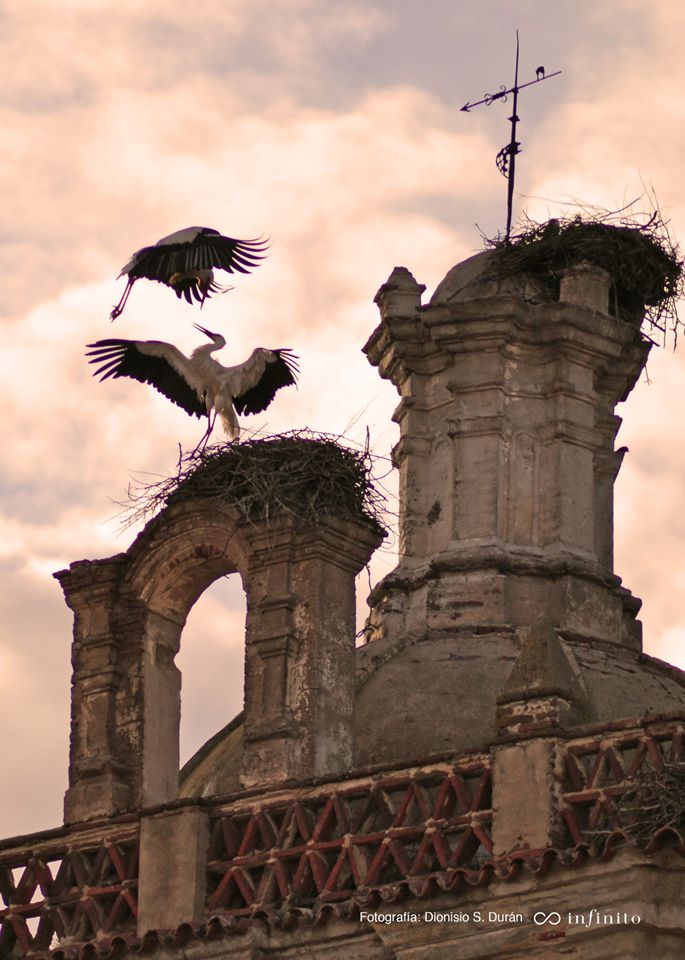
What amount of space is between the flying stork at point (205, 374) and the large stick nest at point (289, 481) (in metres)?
0.69

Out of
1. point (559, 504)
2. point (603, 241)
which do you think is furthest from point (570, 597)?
point (603, 241)

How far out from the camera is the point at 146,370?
2253 cm

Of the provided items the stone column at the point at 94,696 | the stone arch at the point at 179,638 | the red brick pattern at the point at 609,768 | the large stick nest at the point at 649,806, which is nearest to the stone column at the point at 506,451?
the stone arch at the point at 179,638

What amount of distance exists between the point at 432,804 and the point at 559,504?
4160 mm

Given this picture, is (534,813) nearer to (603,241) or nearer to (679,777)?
(679,777)

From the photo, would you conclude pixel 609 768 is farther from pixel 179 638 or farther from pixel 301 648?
pixel 179 638

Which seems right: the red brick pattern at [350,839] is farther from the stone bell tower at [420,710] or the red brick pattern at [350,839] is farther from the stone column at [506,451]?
the stone column at [506,451]

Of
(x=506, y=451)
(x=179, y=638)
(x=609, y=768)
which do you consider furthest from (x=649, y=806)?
(x=506, y=451)

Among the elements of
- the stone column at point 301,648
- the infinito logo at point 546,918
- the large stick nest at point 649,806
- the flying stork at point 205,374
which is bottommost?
the infinito logo at point 546,918

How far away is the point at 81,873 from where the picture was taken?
2098cm

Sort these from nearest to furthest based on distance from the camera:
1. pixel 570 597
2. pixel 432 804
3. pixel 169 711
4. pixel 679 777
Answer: pixel 679 777
pixel 432 804
pixel 169 711
pixel 570 597

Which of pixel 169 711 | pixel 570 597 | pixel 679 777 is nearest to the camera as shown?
pixel 679 777

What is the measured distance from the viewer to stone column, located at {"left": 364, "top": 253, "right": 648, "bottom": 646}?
2367 centimetres

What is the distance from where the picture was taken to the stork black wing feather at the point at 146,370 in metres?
22.4
